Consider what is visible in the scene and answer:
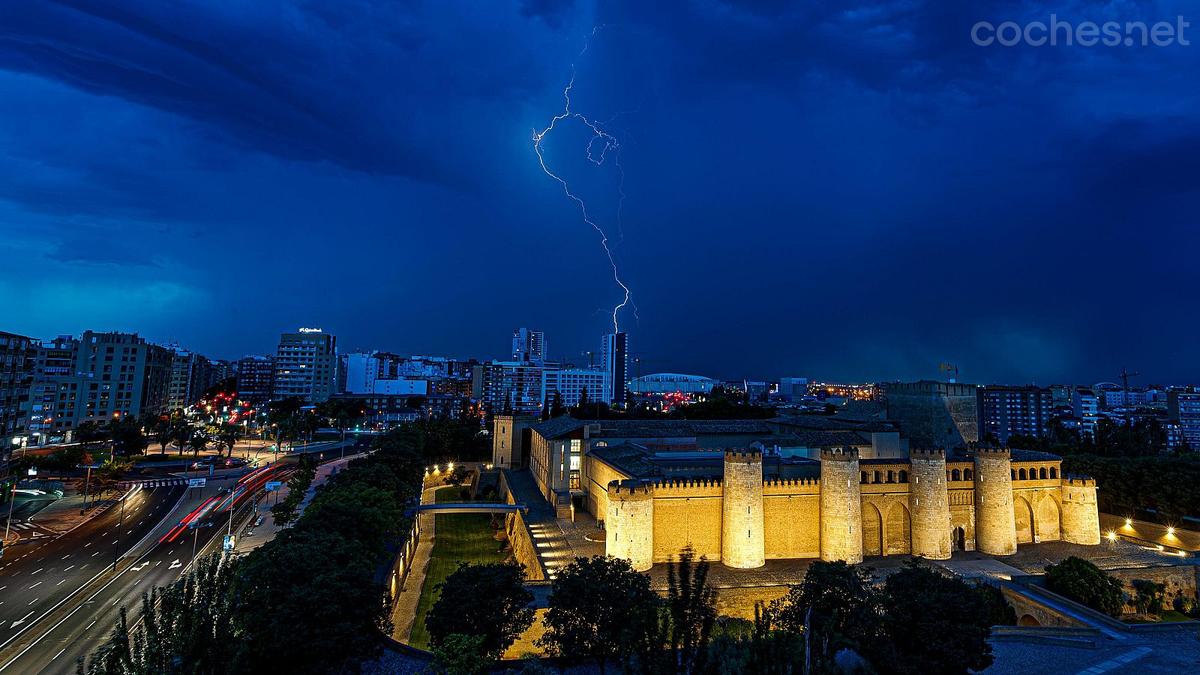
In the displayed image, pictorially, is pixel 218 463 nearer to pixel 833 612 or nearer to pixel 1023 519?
pixel 833 612

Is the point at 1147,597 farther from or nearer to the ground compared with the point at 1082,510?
nearer to the ground

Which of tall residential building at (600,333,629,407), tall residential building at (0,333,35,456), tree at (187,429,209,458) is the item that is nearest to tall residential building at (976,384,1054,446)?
tall residential building at (600,333,629,407)

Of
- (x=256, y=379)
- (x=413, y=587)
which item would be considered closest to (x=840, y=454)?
(x=413, y=587)

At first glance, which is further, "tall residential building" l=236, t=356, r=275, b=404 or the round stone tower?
"tall residential building" l=236, t=356, r=275, b=404

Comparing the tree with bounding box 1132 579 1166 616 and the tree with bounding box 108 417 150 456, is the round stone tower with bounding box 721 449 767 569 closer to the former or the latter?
the tree with bounding box 1132 579 1166 616

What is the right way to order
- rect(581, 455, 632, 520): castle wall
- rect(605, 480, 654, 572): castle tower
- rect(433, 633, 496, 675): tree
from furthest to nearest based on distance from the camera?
rect(581, 455, 632, 520): castle wall, rect(605, 480, 654, 572): castle tower, rect(433, 633, 496, 675): tree

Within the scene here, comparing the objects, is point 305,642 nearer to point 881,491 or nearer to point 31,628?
point 31,628
